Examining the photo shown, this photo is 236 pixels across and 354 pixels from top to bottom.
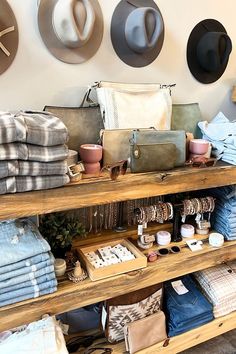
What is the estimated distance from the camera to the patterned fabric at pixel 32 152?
2.80ft

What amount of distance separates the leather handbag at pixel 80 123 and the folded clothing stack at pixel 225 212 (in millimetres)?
674

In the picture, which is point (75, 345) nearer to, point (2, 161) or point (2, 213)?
point (2, 213)

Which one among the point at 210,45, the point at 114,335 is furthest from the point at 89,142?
Answer: the point at 114,335

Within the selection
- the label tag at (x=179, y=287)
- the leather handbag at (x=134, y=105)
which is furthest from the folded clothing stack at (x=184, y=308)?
the leather handbag at (x=134, y=105)

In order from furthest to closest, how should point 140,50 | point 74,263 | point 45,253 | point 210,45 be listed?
1. point 210,45
2. point 140,50
3. point 74,263
4. point 45,253

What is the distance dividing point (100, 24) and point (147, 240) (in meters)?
0.95

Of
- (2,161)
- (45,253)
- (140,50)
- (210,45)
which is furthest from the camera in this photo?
(210,45)

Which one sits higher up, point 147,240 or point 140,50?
point 140,50

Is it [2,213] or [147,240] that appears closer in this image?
[2,213]

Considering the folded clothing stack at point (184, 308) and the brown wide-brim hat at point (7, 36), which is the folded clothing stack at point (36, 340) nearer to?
the folded clothing stack at point (184, 308)

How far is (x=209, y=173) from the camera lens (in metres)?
1.24

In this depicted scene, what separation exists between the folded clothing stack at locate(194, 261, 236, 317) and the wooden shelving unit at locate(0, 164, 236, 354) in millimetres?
86

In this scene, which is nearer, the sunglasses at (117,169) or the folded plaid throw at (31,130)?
the folded plaid throw at (31,130)

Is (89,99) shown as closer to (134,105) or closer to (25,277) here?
(134,105)
